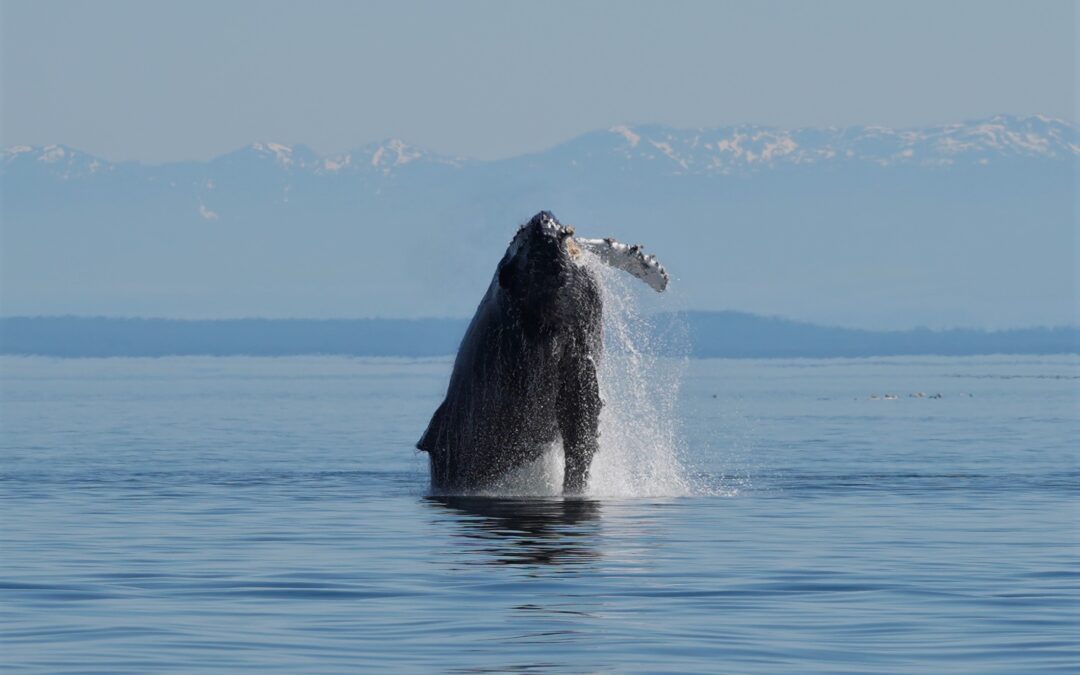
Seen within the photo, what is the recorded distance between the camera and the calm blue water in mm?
13836

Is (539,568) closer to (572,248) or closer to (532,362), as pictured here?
(532,362)

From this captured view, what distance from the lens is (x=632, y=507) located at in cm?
2409

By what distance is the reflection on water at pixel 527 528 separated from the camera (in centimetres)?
1884

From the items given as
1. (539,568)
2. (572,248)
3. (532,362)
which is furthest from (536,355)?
(539,568)

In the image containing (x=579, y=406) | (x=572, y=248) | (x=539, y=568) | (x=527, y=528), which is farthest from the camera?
(x=579, y=406)

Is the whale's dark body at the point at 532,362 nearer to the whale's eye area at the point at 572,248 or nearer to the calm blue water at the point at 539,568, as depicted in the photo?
the whale's eye area at the point at 572,248

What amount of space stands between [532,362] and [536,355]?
0.31ft

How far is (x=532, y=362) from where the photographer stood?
79.6 feet

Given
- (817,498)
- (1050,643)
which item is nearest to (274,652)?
(1050,643)

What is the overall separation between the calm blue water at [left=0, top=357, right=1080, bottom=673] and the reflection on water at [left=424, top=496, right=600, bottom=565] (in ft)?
0.25

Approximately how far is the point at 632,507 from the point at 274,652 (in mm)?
10727

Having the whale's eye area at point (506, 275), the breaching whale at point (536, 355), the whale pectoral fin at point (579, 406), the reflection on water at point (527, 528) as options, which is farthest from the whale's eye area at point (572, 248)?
the reflection on water at point (527, 528)

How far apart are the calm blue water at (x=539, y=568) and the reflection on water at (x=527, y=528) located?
0.08m

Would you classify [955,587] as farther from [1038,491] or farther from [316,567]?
[1038,491]
